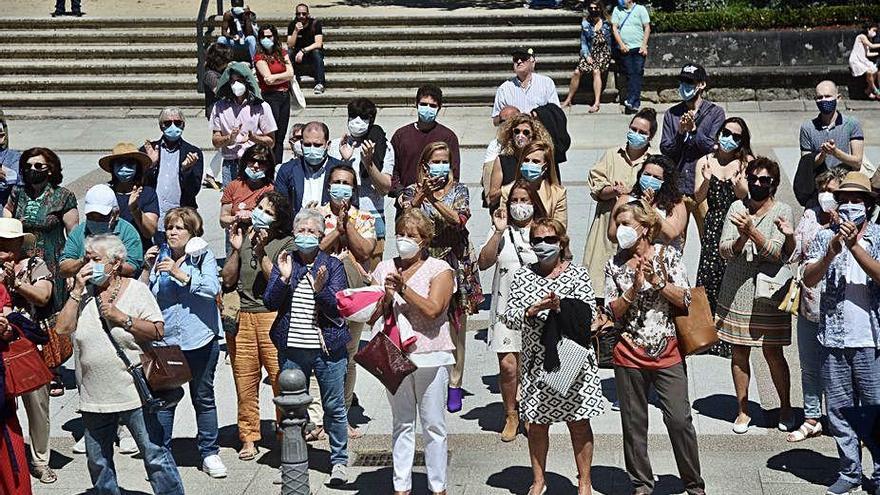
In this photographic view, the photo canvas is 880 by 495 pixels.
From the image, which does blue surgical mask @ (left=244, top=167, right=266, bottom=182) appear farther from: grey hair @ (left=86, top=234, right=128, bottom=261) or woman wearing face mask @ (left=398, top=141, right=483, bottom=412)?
grey hair @ (left=86, top=234, right=128, bottom=261)

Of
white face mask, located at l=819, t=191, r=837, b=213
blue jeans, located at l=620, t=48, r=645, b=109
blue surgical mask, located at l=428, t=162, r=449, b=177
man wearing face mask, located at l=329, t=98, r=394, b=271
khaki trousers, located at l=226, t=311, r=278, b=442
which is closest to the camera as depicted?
white face mask, located at l=819, t=191, r=837, b=213

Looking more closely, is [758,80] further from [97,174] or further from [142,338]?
[142,338]

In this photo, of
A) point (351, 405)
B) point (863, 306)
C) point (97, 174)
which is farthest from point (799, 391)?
point (97, 174)

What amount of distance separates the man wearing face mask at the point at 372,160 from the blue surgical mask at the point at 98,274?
9.48 feet

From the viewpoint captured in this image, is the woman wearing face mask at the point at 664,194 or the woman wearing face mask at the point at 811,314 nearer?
the woman wearing face mask at the point at 811,314

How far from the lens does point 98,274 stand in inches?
316

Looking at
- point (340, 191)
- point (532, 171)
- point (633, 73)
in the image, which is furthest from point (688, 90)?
point (633, 73)

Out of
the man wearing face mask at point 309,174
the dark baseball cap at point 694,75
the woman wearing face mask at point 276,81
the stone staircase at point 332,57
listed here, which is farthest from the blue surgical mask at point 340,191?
the stone staircase at point 332,57

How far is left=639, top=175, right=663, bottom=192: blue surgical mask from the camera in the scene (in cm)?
942

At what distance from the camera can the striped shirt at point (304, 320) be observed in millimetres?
8734

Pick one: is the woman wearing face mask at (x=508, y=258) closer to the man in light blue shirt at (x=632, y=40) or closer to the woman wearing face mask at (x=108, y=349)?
the woman wearing face mask at (x=108, y=349)

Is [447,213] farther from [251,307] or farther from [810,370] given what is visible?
[810,370]

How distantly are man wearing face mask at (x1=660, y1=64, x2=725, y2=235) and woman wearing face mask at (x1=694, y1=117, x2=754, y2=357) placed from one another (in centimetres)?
77

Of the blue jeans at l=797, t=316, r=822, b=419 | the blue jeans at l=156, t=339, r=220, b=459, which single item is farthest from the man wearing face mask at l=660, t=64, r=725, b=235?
the blue jeans at l=156, t=339, r=220, b=459
